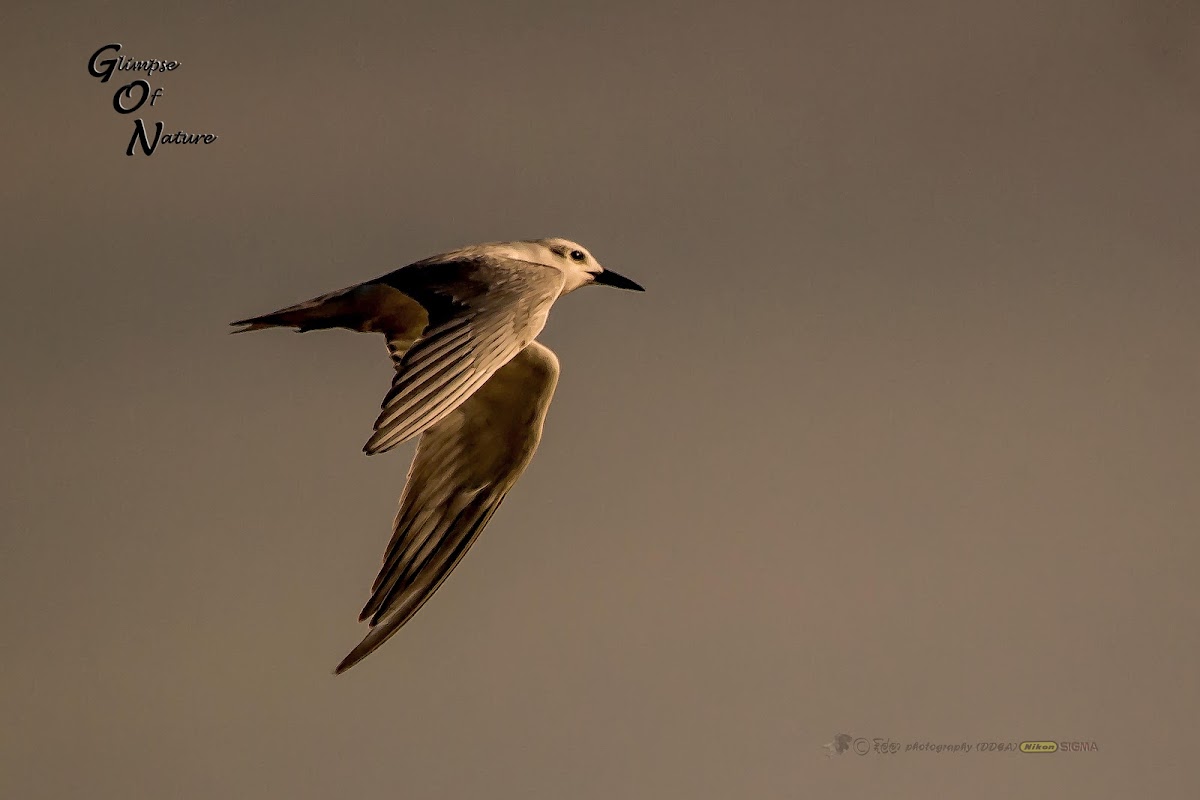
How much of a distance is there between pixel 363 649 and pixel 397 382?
570 millimetres

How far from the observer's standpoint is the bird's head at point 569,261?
2.22 m

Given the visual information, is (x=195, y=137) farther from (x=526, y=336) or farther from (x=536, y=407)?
(x=526, y=336)

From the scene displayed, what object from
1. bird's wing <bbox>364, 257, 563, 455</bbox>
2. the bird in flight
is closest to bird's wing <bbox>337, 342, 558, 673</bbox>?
the bird in flight

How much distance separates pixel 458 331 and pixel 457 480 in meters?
0.51

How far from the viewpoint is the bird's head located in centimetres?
222

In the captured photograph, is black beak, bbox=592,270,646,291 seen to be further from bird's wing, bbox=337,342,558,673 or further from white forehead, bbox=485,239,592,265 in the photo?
bird's wing, bbox=337,342,558,673

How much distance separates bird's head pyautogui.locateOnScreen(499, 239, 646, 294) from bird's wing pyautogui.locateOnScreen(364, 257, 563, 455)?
0.19 metres

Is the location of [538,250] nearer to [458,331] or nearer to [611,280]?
[611,280]

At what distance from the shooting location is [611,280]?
7.80 ft

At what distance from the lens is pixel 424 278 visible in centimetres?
197

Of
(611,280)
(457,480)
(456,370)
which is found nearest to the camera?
(456,370)

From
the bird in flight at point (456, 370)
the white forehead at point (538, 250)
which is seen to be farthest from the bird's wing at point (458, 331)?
the white forehead at point (538, 250)

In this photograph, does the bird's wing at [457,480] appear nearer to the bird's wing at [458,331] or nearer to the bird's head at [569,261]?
the bird's head at [569,261]

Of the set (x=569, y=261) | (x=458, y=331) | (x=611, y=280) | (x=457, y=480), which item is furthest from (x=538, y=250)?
(x=458, y=331)
